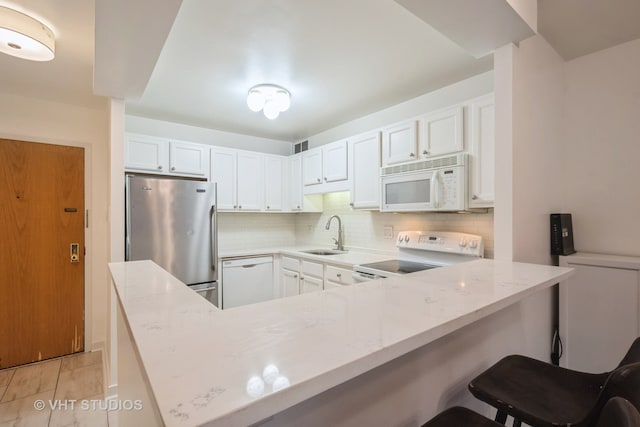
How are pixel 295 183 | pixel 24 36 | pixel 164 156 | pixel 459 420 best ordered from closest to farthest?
pixel 459 420, pixel 24 36, pixel 164 156, pixel 295 183

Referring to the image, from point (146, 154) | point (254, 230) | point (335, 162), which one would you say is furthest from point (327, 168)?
point (146, 154)

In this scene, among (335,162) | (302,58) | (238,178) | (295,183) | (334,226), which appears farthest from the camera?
(295,183)

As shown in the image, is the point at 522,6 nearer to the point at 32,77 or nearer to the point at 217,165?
the point at 217,165

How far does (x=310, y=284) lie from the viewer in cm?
318

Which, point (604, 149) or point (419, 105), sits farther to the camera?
point (419, 105)

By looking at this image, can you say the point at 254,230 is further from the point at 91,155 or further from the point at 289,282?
the point at 91,155

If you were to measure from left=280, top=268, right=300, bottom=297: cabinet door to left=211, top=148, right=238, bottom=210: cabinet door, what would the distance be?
1.00 metres

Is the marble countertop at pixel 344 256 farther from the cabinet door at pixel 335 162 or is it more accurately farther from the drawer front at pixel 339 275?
the cabinet door at pixel 335 162

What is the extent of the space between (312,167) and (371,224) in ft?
3.32

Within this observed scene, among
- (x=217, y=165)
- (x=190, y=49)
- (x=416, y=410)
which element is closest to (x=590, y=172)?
(x=416, y=410)

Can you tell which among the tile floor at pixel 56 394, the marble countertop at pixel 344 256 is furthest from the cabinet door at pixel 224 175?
the tile floor at pixel 56 394

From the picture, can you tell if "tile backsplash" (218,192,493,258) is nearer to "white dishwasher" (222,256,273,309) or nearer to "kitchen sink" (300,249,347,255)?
"kitchen sink" (300,249,347,255)

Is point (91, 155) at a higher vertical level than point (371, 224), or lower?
higher

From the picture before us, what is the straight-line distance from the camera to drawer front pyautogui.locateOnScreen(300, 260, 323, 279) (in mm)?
3057
